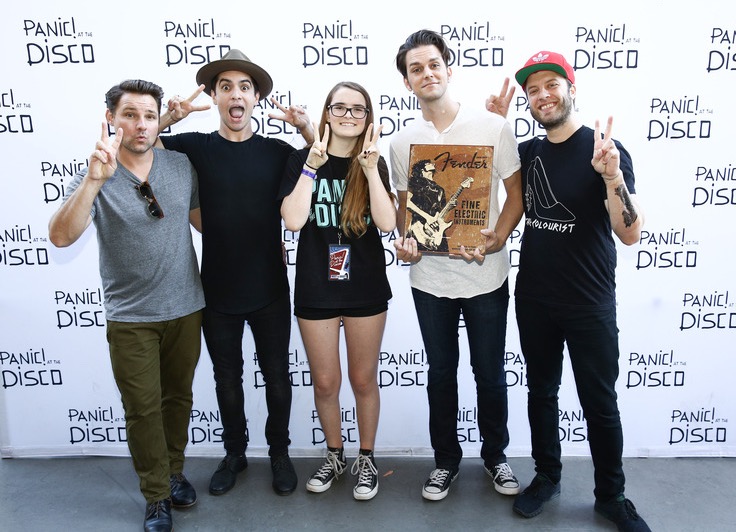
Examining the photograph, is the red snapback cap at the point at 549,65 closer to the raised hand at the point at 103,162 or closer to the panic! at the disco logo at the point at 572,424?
the raised hand at the point at 103,162

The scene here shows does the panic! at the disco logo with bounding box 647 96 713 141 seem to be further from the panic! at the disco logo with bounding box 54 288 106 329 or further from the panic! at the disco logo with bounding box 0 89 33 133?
the panic! at the disco logo with bounding box 0 89 33 133

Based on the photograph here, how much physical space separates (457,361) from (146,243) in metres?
1.57

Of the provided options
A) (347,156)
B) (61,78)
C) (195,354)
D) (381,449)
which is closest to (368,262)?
(347,156)

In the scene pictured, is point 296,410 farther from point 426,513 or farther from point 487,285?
point 487,285

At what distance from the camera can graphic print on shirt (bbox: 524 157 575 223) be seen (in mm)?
2357

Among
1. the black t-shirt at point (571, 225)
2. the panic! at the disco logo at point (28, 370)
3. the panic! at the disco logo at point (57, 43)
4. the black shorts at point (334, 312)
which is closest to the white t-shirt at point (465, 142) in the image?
the black t-shirt at point (571, 225)

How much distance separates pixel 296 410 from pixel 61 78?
2356 mm

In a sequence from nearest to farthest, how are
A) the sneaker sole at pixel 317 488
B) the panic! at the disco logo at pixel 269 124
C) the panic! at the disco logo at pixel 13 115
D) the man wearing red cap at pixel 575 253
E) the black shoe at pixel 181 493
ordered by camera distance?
the man wearing red cap at pixel 575 253
the black shoe at pixel 181 493
the sneaker sole at pixel 317 488
the panic! at the disco logo at pixel 13 115
the panic! at the disco logo at pixel 269 124

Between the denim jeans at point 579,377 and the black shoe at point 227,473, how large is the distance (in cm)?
160

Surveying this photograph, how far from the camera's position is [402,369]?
339 centimetres

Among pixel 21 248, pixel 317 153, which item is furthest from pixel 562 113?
pixel 21 248

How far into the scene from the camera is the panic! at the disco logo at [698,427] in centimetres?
330

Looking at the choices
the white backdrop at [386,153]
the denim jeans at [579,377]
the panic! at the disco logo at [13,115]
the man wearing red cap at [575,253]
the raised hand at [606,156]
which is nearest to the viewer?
the raised hand at [606,156]

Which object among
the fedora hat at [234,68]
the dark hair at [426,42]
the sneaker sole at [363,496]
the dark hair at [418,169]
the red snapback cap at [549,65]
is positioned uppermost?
the dark hair at [426,42]
